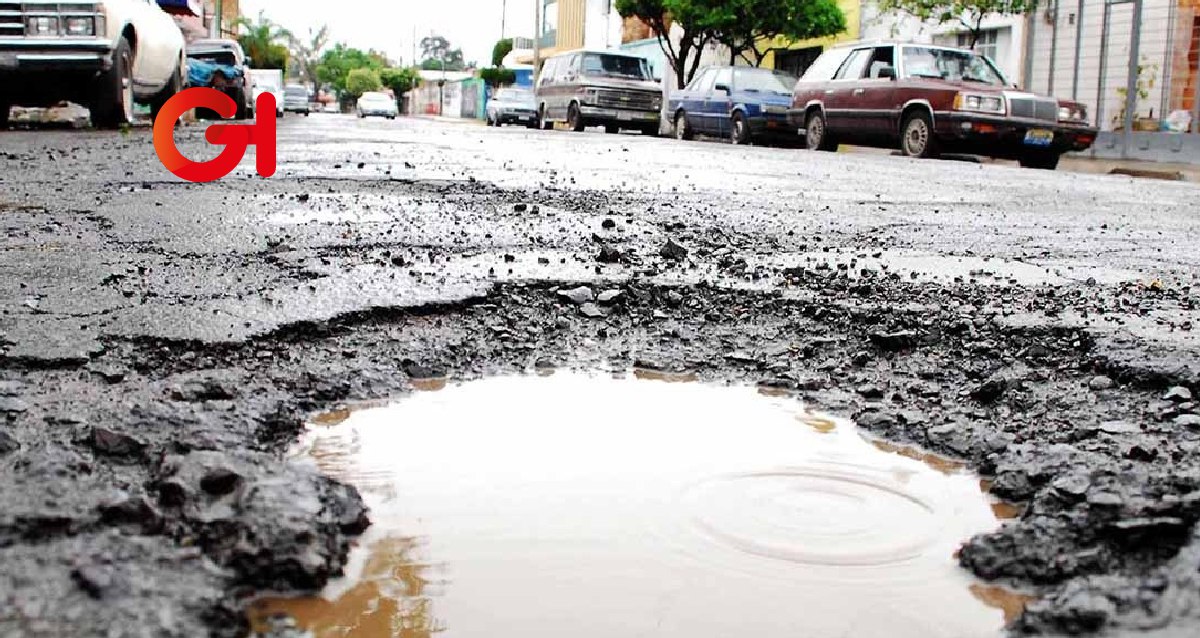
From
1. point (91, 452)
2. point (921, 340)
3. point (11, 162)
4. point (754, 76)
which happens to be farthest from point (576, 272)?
point (754, 76)

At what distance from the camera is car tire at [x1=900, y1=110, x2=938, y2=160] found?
13781 mm

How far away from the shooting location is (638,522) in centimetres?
176

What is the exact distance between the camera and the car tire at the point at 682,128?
21094 millimetres

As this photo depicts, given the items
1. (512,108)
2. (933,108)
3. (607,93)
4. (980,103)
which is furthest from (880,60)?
(512,108)

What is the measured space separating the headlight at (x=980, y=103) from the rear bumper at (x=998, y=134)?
103mm

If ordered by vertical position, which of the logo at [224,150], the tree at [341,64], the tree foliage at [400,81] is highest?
the tree at [341,64]

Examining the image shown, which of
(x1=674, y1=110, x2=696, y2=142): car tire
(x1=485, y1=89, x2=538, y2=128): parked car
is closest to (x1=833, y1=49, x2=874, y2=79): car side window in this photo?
(x1=674, y1=110, x2=696, y2=142): car tire

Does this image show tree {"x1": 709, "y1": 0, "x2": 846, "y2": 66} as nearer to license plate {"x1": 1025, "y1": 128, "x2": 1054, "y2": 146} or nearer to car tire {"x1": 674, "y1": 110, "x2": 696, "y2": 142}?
car tire {"x1": 674, "y1": 110, "x2": 696, "y2": 142}

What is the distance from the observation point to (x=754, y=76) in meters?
19.5

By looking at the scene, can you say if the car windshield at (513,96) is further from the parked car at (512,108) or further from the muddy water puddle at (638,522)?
the muddy water puddle at (638,522)

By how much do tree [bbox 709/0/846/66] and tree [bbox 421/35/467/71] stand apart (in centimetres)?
9240

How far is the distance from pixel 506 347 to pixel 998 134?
11704 millimetres

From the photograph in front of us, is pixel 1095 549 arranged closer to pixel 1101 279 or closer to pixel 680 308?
pixel 680 308

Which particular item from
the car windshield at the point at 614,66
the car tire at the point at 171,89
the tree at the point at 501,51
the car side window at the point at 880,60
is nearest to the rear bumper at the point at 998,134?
the car side window at the point at 880,60
